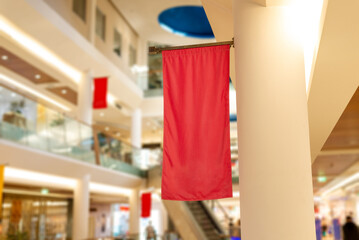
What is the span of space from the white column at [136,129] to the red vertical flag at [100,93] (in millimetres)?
6529

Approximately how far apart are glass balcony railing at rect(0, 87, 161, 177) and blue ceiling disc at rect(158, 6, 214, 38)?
244 inches

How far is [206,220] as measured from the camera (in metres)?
15.6

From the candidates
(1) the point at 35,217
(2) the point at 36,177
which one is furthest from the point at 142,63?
(2) the point at 36,177

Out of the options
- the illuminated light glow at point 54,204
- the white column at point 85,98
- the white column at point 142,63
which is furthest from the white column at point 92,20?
the illuminated light glow at point 54,204

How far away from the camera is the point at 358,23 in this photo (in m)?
2.82

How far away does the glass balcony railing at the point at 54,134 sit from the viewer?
932cm

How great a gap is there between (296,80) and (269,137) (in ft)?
1.65

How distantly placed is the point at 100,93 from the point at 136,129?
22.1 feet

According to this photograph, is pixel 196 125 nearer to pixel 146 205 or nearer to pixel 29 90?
pixel 29 90

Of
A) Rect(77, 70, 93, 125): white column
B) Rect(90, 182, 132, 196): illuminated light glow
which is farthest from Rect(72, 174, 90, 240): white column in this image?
Rect(90, 182, 132, 196): illuminated light glow

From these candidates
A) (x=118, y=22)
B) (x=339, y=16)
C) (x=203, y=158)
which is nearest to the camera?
(x=339, y=16)

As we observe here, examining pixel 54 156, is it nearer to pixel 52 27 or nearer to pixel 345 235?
pixel 52 27

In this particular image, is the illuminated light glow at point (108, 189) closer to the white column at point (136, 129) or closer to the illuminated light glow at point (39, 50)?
the white column at point (136, 129)

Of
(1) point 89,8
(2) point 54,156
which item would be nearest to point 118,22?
(1) point 89,8
